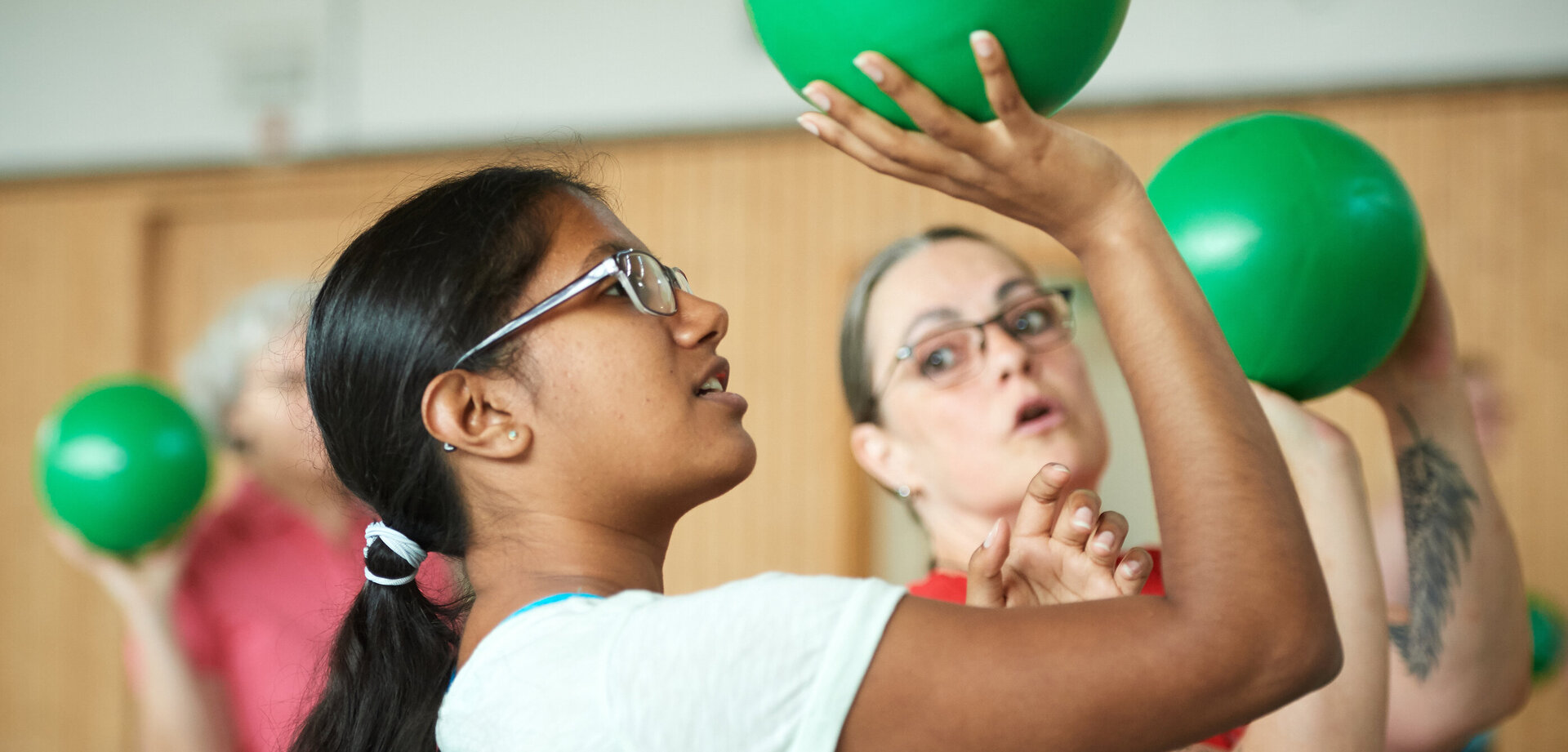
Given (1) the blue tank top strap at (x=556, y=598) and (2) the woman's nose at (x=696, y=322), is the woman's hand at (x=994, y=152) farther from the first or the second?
(1) the blue tank top strap at (x=556, y=598)

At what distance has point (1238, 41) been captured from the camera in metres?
3.17

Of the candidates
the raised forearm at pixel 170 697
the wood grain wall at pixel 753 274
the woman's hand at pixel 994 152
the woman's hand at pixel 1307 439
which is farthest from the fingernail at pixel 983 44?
the raised forearm at pixel 170 697

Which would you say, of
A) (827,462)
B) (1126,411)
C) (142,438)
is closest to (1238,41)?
(1126,411)

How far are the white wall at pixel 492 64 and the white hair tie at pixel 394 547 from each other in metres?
2.69

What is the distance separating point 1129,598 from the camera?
71 centimetres

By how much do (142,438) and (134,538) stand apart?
204 millimetres

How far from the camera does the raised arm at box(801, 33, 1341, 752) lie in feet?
2.21

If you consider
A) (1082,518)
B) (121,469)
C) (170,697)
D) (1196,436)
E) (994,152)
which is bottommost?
(170,697)

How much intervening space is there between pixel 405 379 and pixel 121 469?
1.65m

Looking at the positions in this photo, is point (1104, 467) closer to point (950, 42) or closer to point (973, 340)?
point (973, 340)

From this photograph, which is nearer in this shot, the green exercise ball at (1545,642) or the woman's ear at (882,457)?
the woman's ear at (882,457)

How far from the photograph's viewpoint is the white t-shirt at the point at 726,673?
2.27 feet

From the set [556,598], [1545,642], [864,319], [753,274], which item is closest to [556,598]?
[556,598]

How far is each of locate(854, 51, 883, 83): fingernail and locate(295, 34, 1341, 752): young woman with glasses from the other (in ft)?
0.07
